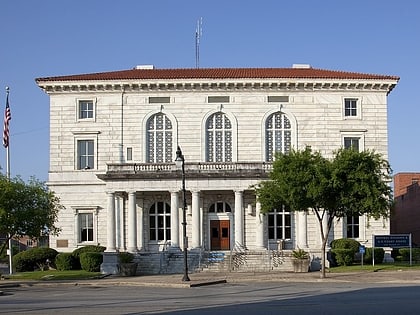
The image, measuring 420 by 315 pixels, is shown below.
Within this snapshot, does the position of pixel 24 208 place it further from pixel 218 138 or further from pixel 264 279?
pixel 218 138

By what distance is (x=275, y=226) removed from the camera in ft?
181

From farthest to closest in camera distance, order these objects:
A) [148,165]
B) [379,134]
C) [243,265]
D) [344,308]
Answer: [379,134], [148,165], [243,265], [344,308]

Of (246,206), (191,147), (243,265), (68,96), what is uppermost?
(68,96)

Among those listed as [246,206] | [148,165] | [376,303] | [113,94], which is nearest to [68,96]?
[113,94]

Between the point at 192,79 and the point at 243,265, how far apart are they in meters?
14.8

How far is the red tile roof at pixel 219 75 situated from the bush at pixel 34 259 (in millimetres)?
12906

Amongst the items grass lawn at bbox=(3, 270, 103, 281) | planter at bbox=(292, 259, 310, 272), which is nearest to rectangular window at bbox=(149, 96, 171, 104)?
grass lawn at bbox=(3, 270, 103, 281)

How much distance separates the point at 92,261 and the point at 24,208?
24.9 ft

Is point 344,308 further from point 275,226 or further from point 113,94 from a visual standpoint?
point 113,94

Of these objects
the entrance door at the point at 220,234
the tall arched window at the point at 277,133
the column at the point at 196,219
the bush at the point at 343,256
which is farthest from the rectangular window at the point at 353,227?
the column at the point at 196,219

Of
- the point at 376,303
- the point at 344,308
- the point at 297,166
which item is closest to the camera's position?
the point at 344,308

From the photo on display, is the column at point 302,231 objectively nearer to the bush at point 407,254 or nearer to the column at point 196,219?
the column at point 196,219

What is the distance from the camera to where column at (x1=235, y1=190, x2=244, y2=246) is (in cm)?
5222

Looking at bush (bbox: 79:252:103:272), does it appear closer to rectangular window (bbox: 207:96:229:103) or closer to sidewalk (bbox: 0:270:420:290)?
sidewalk (bbox: 0:270:420:290)
